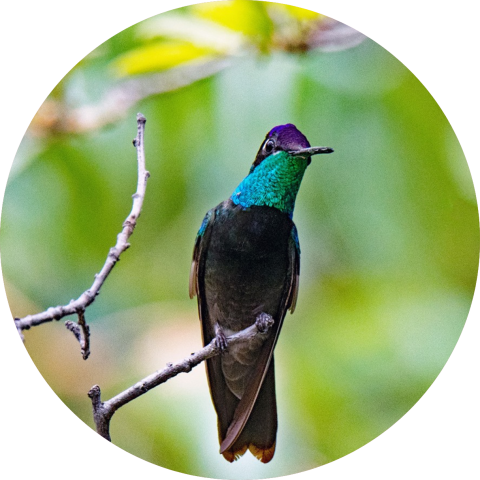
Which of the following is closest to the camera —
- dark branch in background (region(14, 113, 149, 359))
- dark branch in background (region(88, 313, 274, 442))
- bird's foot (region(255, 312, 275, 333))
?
dark branch in background (region(14, 113, 149, 359))

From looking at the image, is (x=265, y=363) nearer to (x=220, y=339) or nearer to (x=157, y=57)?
(x=220, y=339)

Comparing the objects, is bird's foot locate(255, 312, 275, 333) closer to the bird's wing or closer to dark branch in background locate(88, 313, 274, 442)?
the bird's wing

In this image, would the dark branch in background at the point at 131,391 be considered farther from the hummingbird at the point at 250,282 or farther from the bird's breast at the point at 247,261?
the bird's breast at the point at 247,261

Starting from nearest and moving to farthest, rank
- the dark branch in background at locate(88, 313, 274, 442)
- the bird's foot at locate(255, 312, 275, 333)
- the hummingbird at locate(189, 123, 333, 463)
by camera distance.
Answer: the dark branch in background at locate(88, 313, 274, 442) < the hummingbird at locate(189, 123, 333, 463) < the bird's foot at locate(255, 312, 275, 333)

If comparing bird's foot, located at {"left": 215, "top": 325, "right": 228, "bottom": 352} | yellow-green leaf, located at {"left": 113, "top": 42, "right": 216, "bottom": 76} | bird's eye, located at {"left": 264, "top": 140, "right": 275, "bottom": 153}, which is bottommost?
bird's foot, located at {"left": 215, "top": 325, "right": 228, "bottom": 352}

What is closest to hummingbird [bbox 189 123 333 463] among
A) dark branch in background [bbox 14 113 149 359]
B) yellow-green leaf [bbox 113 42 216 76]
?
dark branch in background [bbox 14 113 149 359]

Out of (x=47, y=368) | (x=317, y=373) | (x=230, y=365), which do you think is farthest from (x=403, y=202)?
(x=47, y=368)
